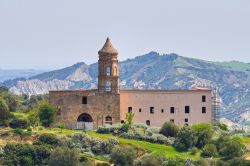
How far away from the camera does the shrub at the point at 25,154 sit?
96.3 metres

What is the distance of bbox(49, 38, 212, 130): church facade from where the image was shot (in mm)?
110688


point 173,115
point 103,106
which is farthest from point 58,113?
point 173,115

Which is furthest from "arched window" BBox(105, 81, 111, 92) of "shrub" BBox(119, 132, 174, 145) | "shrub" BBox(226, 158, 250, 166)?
"shrub" BBox(226, 158, 250, 166)

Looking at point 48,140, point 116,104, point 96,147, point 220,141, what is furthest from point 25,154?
point 220,141

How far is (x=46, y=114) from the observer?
4254 inches

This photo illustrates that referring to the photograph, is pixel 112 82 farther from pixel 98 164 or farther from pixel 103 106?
pixel 98 164

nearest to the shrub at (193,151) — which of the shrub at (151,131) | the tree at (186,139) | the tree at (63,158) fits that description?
the tree at (186,139)

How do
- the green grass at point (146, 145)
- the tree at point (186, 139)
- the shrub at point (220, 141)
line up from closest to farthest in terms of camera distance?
the green grass at point (146, 145)
the shrub at point (220, 141)
the tree at point (186, 139)

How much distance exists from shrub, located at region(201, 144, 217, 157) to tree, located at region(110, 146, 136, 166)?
8133mm

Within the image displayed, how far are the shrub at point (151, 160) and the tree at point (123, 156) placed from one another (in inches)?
28.0

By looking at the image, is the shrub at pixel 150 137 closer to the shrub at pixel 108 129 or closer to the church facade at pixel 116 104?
the shrub at pixel 108 129

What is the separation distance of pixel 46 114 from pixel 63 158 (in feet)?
48.3

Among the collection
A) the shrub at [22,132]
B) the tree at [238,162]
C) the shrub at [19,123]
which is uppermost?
the shrub at [19,123]

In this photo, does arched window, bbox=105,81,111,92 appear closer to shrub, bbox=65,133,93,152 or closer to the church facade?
the church facade
